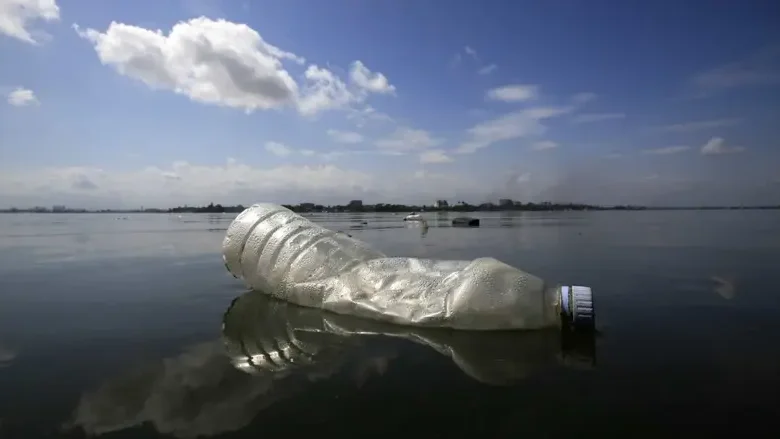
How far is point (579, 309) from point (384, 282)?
7.76 ft

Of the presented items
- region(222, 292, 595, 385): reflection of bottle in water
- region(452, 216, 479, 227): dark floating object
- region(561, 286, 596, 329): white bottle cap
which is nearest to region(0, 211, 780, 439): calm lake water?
region(222, 292, 595, 385): reflection of bottle in water

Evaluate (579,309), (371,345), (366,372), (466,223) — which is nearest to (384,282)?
(371,345)

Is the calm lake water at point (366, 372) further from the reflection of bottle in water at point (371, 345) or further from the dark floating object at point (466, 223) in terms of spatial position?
the dark floating object at point (466, 223)

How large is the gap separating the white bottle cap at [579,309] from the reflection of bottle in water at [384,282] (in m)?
0.01

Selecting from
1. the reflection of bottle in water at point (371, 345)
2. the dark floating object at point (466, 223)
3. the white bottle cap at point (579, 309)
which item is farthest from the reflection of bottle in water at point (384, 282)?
the dark floating object at point (466, 223)

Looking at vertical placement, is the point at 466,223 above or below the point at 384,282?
below

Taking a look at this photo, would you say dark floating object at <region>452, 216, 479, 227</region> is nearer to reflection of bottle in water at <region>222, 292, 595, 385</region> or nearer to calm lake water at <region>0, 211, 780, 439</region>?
calm lake water at <region>0, 211, 780, 439</region>

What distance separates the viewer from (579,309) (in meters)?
4.51

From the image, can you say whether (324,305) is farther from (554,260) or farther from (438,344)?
(554,260)

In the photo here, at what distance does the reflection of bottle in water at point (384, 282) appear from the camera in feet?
15.9

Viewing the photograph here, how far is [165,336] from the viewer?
4.79 meters

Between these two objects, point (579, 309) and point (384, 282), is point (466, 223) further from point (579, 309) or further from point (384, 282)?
point (579, 309)

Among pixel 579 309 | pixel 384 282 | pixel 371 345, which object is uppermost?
pixel 384 282

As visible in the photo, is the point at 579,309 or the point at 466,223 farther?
the point at 466,223
